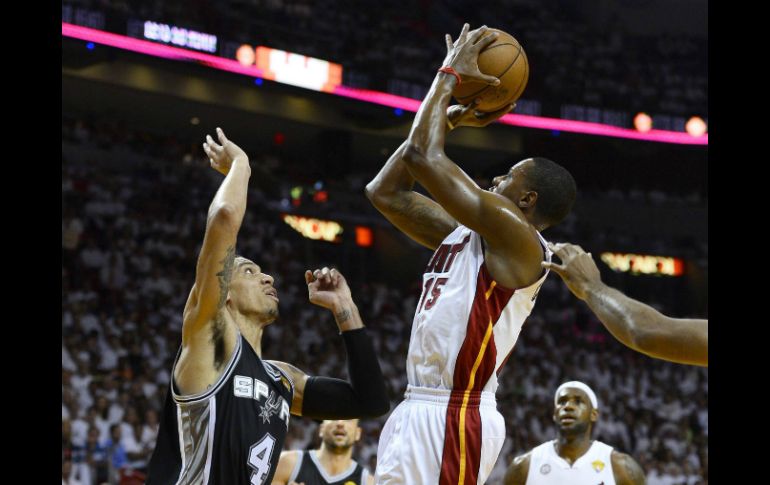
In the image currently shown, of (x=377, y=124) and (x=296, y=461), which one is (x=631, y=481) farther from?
(x=377, y=124)

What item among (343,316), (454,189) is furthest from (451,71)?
(343,316)

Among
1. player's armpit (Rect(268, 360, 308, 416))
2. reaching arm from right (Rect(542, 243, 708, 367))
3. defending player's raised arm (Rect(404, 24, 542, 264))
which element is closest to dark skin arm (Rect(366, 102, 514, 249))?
defending player's raised arm (Rect(404, 24, 542, 264))

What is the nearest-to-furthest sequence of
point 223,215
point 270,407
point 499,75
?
point 223,215
point 270,407
point 499,75

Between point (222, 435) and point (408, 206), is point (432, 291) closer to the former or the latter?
point (408, 206)

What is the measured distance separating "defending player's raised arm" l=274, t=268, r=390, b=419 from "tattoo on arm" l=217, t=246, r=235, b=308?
0.52m

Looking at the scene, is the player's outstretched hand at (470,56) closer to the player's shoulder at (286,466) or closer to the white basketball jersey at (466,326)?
the white basketball jersey at (466,326)

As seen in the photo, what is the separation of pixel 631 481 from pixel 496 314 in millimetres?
3881

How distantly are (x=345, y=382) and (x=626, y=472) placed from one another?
12.2 ft

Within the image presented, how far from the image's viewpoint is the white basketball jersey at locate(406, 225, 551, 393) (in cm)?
413

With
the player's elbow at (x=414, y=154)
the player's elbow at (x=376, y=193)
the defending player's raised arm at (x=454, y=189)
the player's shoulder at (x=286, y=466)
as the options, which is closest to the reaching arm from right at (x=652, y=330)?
the defending player's raised arm at (x=454, y=189)

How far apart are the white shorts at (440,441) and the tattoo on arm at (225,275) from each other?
0.85m

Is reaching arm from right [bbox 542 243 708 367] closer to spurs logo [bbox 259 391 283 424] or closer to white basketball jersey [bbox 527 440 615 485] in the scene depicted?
spurs logo [bbox 259 391 283 424]

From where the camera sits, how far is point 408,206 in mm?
4809

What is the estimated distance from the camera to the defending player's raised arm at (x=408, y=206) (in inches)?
189
